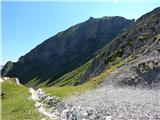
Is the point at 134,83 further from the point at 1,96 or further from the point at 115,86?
the point at 1,96

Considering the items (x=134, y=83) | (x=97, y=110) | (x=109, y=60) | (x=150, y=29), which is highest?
(x=150, y=29)

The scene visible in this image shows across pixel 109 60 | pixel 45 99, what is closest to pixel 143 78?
pixel 45 99

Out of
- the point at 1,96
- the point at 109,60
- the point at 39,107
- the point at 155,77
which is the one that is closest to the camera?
the point at 39,107

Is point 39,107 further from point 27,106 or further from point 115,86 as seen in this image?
point 115,86

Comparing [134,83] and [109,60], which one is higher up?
[109,60]

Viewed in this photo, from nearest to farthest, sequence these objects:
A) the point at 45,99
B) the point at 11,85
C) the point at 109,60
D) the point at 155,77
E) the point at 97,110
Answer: the point at 97,110 < the point at 45,99 < the point at 155,77 < the point at 11,85 < the point at 109,60

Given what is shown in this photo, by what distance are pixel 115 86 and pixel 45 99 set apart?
19.4 m

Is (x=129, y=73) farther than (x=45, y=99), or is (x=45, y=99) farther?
(x=129, y=73)

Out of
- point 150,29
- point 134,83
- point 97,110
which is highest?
point 150,29

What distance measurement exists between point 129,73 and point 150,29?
75.8m

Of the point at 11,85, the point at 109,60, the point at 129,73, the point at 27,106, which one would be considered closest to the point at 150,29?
the point at 109,60

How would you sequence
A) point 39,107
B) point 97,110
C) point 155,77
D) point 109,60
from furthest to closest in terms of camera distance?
point 109,60 → point 155,77 → point 39,107 → point 97,110

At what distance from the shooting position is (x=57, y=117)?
3291cm

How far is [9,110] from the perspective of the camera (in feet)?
136
